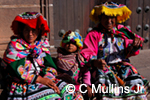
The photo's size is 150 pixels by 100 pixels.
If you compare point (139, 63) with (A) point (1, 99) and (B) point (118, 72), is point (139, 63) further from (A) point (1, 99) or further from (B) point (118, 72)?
(A) point (1, 99)

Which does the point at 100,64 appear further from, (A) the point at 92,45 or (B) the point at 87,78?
(A) the point at 92,45

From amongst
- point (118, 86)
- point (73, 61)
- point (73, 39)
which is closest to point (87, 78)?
point (73, 61)

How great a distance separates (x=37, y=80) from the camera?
2.36m

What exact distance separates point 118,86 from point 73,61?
64cm

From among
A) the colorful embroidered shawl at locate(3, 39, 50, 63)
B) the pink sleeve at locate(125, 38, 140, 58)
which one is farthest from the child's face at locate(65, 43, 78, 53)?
the pink sleeve at locate(125, 38, 140, 58)

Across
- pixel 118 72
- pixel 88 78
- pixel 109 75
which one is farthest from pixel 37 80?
pixel 118 72

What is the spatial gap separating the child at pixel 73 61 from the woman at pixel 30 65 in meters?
0.14

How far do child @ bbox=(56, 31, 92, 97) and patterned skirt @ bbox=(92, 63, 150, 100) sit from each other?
146 mm

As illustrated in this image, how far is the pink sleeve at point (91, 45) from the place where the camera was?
2786 mm

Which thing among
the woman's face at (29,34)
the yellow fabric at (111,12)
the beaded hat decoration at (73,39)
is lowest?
the beaded hat decoration at (73,39)

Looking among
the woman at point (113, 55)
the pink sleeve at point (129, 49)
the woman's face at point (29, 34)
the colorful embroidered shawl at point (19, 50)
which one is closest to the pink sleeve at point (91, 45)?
the woman at point (113, 55)

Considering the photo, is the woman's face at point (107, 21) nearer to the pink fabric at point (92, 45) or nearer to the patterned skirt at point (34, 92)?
the pink fabric at point (92, 45)

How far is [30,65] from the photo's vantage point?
2.47m

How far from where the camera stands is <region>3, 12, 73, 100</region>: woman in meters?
2.26
